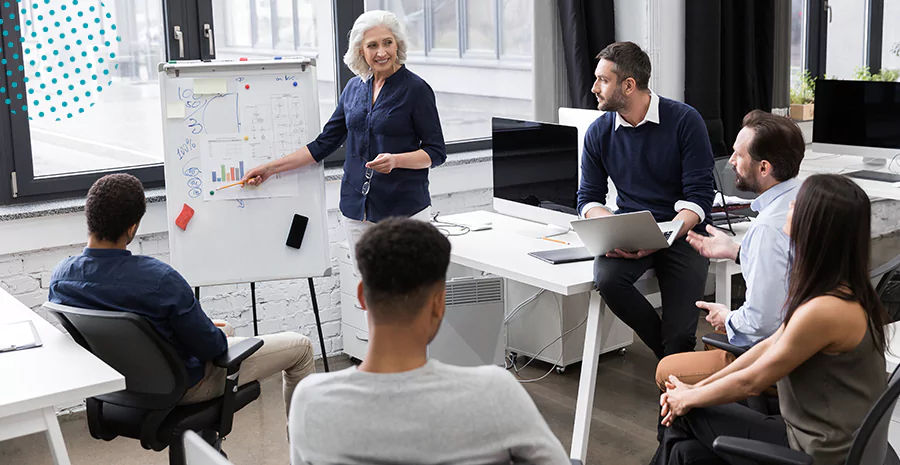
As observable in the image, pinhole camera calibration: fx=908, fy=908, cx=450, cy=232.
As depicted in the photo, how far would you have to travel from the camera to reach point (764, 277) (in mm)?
2322

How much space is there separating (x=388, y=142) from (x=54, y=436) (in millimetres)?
1682

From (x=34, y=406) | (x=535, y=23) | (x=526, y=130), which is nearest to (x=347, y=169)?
(x=526, y=130)

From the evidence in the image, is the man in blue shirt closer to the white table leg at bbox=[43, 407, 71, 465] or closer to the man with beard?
the white table leg at bbox=[43, 407, 71, 465]

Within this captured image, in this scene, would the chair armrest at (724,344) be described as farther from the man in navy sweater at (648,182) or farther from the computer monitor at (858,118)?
the computer monitor at (858,118)

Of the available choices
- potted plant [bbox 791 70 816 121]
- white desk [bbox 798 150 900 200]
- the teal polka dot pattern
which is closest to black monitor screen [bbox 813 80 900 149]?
white desk [bbox 798 150 900 200]

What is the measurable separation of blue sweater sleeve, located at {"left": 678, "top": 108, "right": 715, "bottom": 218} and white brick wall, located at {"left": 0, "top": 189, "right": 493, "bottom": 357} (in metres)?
1.52

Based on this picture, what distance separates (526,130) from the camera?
3471 mm

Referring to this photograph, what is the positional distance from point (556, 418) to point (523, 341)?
0.62m

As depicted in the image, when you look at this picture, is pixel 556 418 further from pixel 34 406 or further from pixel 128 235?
pixel 34 406

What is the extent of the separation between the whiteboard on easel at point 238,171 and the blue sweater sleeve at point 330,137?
4 cm

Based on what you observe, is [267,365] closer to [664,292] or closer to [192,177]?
[192,177]

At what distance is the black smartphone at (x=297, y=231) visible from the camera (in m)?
3.44

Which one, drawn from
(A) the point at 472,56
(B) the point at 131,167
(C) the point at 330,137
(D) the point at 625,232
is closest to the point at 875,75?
(A) the point at 472,56

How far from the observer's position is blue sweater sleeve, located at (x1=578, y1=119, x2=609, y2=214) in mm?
3297
